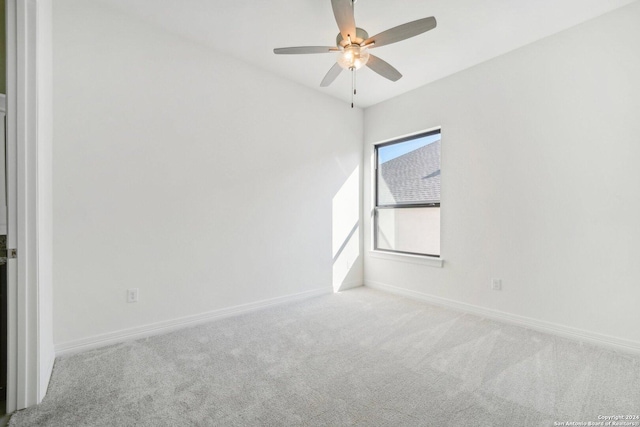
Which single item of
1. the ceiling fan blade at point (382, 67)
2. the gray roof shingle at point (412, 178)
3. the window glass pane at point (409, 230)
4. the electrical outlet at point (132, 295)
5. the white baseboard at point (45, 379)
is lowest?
the white baseboard at point (45, 379)

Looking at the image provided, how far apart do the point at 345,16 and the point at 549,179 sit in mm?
2259

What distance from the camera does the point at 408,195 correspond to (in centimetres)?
396

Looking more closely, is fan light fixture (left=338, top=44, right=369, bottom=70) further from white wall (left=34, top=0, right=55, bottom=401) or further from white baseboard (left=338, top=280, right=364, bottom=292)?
white baseboard (left=338, top=280, right=364, bottom=292)

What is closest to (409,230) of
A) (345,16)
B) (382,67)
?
(382,67)

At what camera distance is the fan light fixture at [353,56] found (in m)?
2.19

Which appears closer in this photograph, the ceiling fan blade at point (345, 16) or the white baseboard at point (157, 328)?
the ceiling fan blade at point (345, 16)

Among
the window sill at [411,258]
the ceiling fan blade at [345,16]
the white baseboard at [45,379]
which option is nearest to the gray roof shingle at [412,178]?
the window sill at [411,258]

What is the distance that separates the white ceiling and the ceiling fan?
41cm

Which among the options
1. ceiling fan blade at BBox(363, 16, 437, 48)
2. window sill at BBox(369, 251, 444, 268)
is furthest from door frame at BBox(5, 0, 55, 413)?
window sill at BBox(369, 251, 444, 268)

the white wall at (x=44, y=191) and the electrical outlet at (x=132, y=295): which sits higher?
the white wall at (x=44, y=191)

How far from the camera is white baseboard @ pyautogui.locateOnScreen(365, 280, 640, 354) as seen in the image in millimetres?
2352

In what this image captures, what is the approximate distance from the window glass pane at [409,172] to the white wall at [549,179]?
0.18m

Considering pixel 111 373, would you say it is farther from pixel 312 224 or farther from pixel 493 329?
pixel 493 329

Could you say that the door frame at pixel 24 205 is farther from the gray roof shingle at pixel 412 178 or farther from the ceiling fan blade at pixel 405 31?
the gray roof shingle at pixel 412 178
